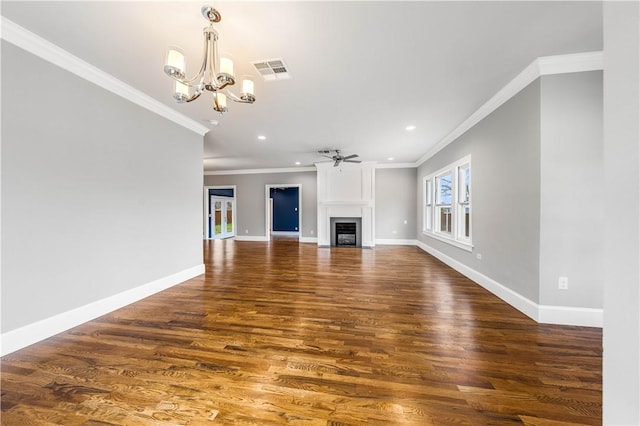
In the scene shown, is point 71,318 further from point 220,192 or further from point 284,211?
point 284,211

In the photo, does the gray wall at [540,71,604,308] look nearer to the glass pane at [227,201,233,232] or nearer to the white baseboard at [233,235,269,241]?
the white baseboard at [233,235,269,241]

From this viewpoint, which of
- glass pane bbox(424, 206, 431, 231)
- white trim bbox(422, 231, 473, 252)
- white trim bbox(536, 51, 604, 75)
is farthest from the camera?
glass pane bbox(424, 206, 431, 231)

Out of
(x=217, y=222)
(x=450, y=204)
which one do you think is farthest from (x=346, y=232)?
(x=217, y=222)

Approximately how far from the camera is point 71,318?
247 cm

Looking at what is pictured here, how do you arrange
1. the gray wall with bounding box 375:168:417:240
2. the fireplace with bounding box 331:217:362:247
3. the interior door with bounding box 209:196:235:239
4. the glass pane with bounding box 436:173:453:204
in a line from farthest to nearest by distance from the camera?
the interior door with bounding box 209:196:235:239
the gray wall with bounding box 375:168:417:240
the fireplace with bounding box 331:217:362:247
the glass pane with bounding box 436:173:453:204

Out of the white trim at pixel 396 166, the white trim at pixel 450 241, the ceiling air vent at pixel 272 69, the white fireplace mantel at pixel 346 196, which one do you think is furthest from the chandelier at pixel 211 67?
the white trim at pixel 396 166

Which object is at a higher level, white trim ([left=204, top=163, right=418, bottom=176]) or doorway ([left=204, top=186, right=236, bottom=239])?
white trim ([left=204, top=163, right=418, bottom=176])

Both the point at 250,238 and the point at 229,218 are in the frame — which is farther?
the point at 229,218

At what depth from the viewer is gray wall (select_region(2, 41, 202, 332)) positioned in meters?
2.08

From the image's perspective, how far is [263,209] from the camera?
29.5 feet

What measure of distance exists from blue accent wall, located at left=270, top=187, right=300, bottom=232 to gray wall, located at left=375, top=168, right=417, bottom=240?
15.5ft

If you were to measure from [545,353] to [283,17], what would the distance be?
3.41 m

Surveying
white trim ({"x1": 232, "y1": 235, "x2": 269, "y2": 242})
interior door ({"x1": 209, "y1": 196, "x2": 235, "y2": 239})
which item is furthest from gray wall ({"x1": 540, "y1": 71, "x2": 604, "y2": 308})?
interior door ({"x1": 209, "y1": 196, "x2": 235, "y2": 239})

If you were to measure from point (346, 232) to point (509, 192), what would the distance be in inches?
204
